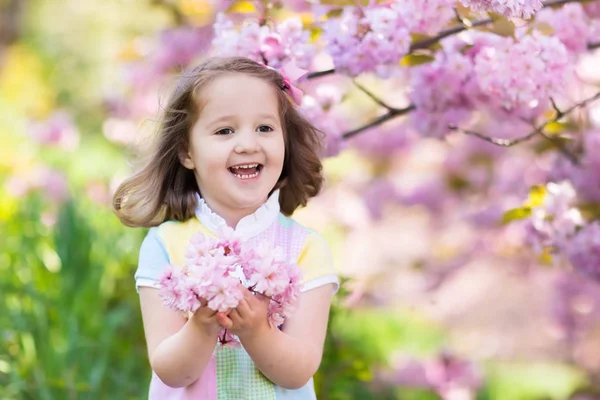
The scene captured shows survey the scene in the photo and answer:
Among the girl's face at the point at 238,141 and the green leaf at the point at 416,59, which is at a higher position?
the girl's face at the point at 238,141

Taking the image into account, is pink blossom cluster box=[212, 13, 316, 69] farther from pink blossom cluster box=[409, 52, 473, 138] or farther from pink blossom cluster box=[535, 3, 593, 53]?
pink blossom cluster box=[535, 3, 593, 53]

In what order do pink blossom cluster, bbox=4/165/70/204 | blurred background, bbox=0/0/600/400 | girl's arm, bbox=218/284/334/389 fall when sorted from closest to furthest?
girl's arm, bbox=218/284/334/389, blurred background, bbox=0/0/600/400, pink blossom cluster, bbox=4/165/70/204

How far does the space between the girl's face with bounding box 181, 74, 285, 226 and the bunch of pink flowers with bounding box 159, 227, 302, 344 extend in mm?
291

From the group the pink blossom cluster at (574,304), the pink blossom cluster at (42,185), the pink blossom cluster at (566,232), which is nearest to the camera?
the pink blossom cluster at (566,232)

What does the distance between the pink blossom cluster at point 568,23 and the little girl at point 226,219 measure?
90 centimetres

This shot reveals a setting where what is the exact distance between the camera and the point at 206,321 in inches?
56.6

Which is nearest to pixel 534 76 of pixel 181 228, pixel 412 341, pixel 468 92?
pixel 468 92

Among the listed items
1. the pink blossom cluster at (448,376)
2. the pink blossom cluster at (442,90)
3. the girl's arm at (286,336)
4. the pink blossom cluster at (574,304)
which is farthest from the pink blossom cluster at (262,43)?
the pink blossom cluster at (574,304)

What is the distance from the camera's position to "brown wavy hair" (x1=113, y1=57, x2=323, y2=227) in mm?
1762

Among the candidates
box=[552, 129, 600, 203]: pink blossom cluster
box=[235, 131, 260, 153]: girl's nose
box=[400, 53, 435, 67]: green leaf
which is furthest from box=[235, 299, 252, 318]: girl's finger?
box=[552, 129, 600, 203]: pink blossom cluster

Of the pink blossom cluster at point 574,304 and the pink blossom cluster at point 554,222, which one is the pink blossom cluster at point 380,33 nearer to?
the pink blossom cluster at point 554,222

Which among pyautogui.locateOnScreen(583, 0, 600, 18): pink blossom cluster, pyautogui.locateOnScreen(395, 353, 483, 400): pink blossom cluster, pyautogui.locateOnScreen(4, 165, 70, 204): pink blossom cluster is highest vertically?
pyautogui.locateOnScreen(583, 0, 600, 18): pink blossom cluster

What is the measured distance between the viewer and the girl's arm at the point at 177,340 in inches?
59.0

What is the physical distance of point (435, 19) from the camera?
7.11 ft
